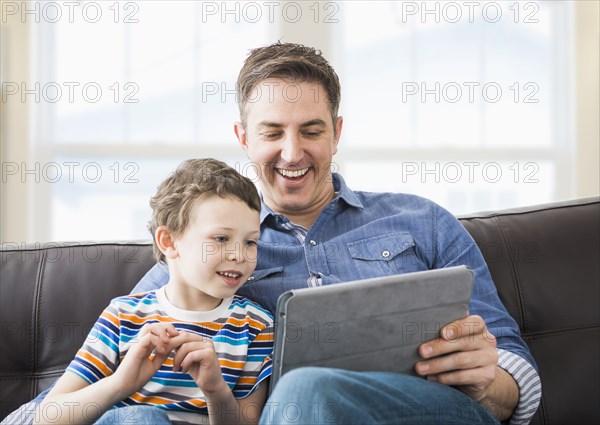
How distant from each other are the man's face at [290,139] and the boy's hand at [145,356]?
0.60m

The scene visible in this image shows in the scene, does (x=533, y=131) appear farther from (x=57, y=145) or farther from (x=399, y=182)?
(x=57, y=145)

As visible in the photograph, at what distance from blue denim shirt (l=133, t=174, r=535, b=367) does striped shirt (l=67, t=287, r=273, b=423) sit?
0.16 m

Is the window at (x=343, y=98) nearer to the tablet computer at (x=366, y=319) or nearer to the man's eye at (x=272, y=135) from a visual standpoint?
the man's eye at (x=272, y=135)

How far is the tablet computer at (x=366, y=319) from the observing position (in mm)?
1138

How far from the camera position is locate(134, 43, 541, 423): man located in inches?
58.3

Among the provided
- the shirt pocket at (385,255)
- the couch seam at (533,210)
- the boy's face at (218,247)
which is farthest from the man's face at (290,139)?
the couch seam at (533,210)

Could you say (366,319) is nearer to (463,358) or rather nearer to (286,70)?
(463,358)

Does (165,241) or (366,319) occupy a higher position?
(165,241)

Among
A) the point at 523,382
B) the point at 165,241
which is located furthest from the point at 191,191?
the point at 523,382

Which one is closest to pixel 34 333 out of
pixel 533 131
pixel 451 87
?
pixel 451 87

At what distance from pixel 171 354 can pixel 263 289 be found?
0.99 ft

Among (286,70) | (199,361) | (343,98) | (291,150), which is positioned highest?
(343,98)

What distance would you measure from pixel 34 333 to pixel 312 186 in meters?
0.73

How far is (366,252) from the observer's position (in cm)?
166
